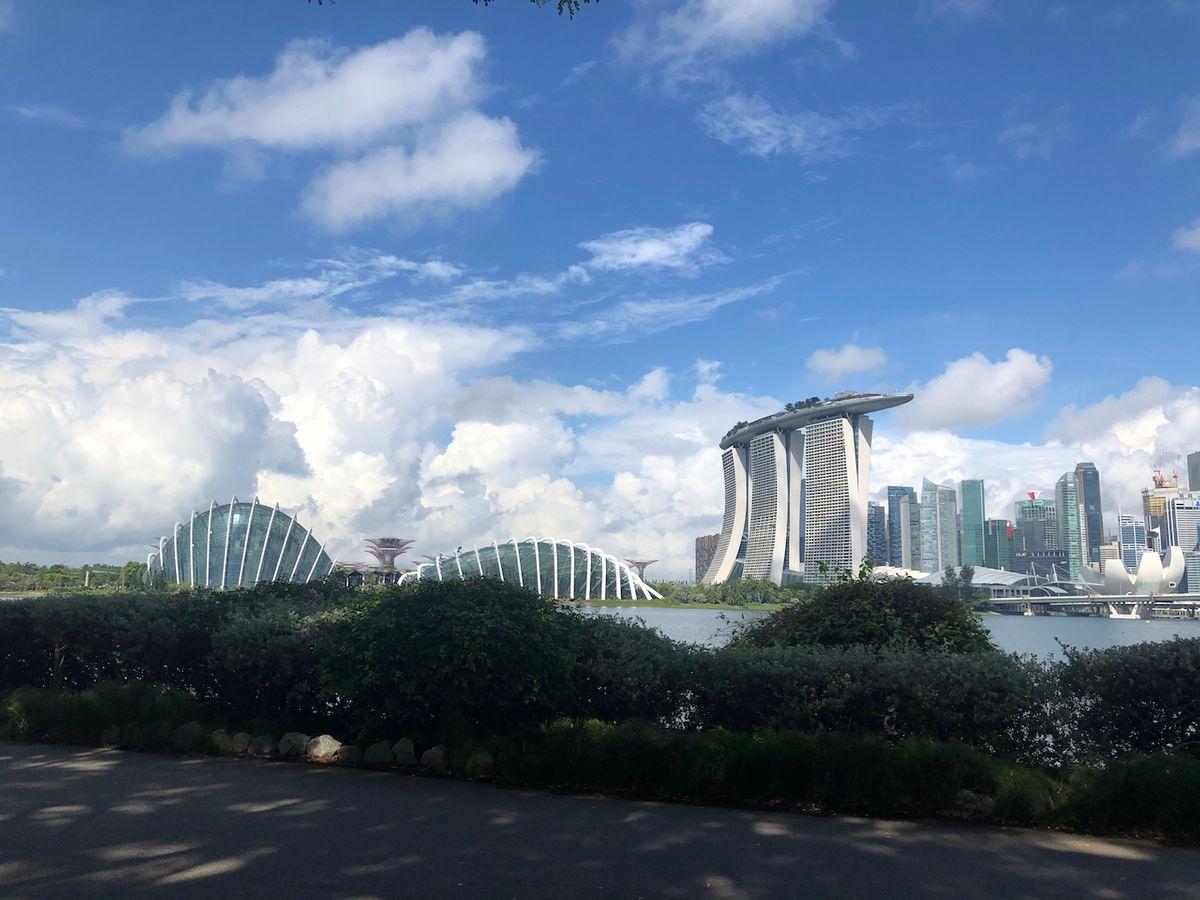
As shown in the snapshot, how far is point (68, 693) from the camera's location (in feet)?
31.2

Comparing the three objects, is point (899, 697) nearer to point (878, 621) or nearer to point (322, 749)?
point (878, 621)

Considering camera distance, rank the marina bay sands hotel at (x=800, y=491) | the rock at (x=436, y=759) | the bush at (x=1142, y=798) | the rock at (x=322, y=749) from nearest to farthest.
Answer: the bush at (x=1142, y=798)
the rock at (x=436, y=759)
the rock at (x=322, y=749)
the marina bay sands hotel at (x=800, y=491)

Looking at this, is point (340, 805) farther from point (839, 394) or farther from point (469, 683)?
point (839, 394)

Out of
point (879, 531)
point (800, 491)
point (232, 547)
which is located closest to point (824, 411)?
point (800, 491)

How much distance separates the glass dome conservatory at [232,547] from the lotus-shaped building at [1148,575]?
83.7m

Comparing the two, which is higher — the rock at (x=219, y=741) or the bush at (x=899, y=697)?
the bush at (x=899, y=697)

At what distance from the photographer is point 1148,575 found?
93.2 metres

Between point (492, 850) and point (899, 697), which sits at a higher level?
point (899, 697)

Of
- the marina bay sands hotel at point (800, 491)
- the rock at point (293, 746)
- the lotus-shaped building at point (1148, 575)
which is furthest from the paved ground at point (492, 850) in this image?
the marina bay sands hotel at point (800, 491)

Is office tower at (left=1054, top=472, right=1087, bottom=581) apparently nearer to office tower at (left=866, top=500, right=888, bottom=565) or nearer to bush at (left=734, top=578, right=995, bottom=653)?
office tower at (left=866, top=500, right=888, bottom=565)

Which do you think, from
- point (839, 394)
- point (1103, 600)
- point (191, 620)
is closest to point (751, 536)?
point (839, 394)

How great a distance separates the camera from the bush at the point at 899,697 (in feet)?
23.2

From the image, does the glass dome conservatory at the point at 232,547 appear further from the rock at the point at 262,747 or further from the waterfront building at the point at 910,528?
the waterfront building at the point at 910,528

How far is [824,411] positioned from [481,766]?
134548 millimetres
